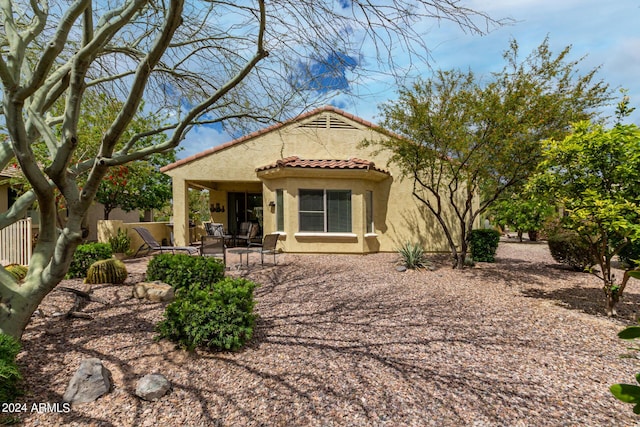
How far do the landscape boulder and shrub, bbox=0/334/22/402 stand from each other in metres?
3.00

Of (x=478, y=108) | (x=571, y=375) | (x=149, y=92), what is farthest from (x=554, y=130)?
(x=149, y=92)

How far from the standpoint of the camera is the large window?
12.9 m

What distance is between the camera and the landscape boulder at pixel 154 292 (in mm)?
6043

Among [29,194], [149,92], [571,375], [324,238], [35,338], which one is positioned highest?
[149,92]

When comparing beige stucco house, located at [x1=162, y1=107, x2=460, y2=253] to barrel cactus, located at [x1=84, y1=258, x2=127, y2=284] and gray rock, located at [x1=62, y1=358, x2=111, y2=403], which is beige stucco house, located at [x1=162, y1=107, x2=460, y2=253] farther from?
gray rock, located at [x1=62, y1=358, x2=111, y2=403]

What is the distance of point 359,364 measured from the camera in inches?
150

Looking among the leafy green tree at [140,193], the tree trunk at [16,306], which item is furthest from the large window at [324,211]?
the leafy green tree at [140,193]

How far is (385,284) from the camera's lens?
7.96 m

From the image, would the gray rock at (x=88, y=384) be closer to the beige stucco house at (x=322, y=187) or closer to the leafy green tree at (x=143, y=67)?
the leafy green tree at (x=143, y=67)

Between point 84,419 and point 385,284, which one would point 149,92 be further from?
point 385,284

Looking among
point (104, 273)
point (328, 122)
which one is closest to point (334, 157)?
point (328, 122)

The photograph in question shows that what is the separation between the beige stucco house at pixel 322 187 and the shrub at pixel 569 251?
14.6 feet

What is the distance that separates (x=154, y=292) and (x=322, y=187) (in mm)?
8045

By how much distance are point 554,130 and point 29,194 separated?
1127cm
